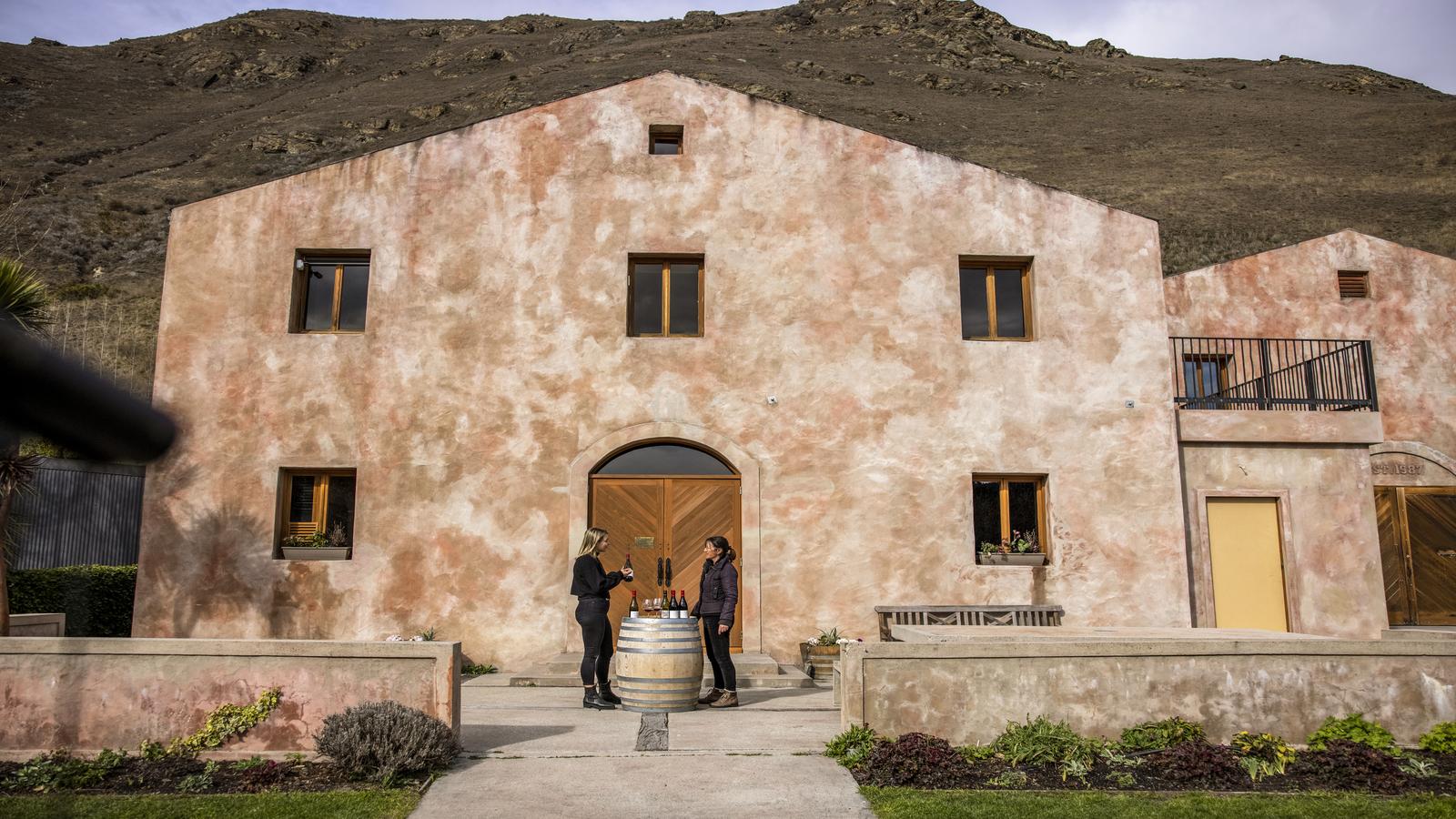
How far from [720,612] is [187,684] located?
4.90 m

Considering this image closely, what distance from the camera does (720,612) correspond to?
1068 cm

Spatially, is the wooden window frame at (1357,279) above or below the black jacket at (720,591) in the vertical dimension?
above

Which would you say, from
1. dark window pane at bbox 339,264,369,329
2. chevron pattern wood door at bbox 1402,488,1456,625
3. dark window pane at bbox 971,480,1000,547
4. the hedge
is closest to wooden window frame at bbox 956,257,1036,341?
dark window pane at bbox 971,480,1000,547

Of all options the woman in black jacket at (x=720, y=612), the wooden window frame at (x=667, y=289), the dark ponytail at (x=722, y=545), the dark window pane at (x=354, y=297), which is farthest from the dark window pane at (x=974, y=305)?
the dark window pane at (x=354, y=297)

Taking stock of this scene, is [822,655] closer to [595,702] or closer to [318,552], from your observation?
[595,702]

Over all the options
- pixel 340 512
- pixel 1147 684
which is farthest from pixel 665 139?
pixel 1147 684

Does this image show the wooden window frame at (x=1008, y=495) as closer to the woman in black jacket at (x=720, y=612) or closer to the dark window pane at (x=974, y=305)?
the dark window pane at (x=974, y=305)

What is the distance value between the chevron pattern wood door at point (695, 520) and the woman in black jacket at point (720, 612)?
3.47 meters

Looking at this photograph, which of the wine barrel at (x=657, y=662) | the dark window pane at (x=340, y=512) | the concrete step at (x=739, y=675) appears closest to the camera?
the wine barrel at (x=657, y=662)

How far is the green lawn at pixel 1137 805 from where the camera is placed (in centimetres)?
679

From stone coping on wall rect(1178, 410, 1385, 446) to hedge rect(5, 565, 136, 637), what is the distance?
15.9 meters

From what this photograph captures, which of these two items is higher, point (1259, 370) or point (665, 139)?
point (665, 139)

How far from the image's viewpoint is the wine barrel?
995cm

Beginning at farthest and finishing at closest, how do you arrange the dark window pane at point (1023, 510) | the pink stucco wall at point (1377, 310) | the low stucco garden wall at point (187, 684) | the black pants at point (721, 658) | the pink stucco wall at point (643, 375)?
the pink stucco wall at point (1377, 310), the dark window pane at point (1023, 510), the pink stucco wall at point (643, 375), the black pants at point (721, 658), the low stucco garden wall at point (187, 684)
